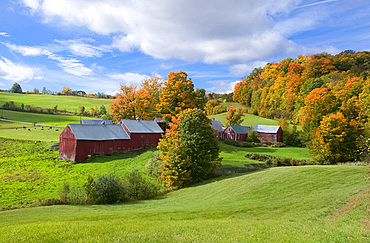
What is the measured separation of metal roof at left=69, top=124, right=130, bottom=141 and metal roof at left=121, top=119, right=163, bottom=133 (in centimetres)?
151

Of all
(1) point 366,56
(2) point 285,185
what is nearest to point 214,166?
Answer: (2) point 285,185

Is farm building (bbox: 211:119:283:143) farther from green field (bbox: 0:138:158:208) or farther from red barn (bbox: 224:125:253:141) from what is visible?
green field (bbox: 0:138:158:208)

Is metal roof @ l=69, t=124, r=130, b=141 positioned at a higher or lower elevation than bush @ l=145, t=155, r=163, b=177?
higher

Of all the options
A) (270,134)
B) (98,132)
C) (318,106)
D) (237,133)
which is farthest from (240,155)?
(98,132)

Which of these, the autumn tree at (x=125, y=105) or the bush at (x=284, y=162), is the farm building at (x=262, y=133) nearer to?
the bush at (x=284, y=162)

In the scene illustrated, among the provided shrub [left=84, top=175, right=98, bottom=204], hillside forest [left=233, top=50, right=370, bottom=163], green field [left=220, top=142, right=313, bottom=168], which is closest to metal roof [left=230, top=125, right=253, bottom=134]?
hillside forest [left=233, top=50, right=370, bottom=163]

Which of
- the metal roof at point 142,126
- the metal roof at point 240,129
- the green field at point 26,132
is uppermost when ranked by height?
the metal roof at point 240,129

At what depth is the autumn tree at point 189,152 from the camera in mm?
28719

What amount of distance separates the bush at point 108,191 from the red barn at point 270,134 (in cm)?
5264

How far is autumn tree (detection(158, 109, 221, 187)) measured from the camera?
28719mm

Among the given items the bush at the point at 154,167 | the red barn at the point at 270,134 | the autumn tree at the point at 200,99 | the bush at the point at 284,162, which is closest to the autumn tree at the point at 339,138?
the bush at the point at 284,162

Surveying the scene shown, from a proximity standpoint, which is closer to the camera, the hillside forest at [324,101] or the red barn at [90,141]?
the hillside forest at [324,101]

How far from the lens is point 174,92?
5019 centimetres

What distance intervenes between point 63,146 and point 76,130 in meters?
3.58
